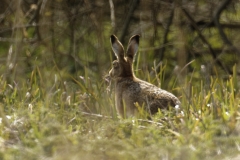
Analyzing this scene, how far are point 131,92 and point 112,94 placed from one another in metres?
0.29

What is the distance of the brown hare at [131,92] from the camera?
224 inches

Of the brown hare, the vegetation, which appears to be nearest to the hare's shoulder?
the brown hare

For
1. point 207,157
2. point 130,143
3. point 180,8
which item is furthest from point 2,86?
point 180,8

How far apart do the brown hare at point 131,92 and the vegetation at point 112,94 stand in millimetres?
123

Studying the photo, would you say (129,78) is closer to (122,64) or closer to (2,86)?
(122,64)

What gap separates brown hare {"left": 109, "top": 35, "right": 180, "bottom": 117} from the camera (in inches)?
224

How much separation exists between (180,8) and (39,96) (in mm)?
3393

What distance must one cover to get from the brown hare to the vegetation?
0.12 m

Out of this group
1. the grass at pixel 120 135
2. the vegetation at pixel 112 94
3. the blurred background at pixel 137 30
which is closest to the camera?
the grass at pixel 120 135

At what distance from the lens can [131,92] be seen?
614cm

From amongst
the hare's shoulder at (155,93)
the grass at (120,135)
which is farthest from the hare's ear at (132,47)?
A: the grass at (120,135)

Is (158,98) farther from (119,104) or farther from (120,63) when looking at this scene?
(120,63)

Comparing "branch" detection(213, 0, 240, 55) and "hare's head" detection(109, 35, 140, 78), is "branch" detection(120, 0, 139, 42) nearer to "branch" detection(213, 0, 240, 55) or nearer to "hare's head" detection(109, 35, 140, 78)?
"branch" detection(213, 0, 240, 55)

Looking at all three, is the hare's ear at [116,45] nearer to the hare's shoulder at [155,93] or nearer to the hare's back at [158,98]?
the hare's shoulder at [155,93]
